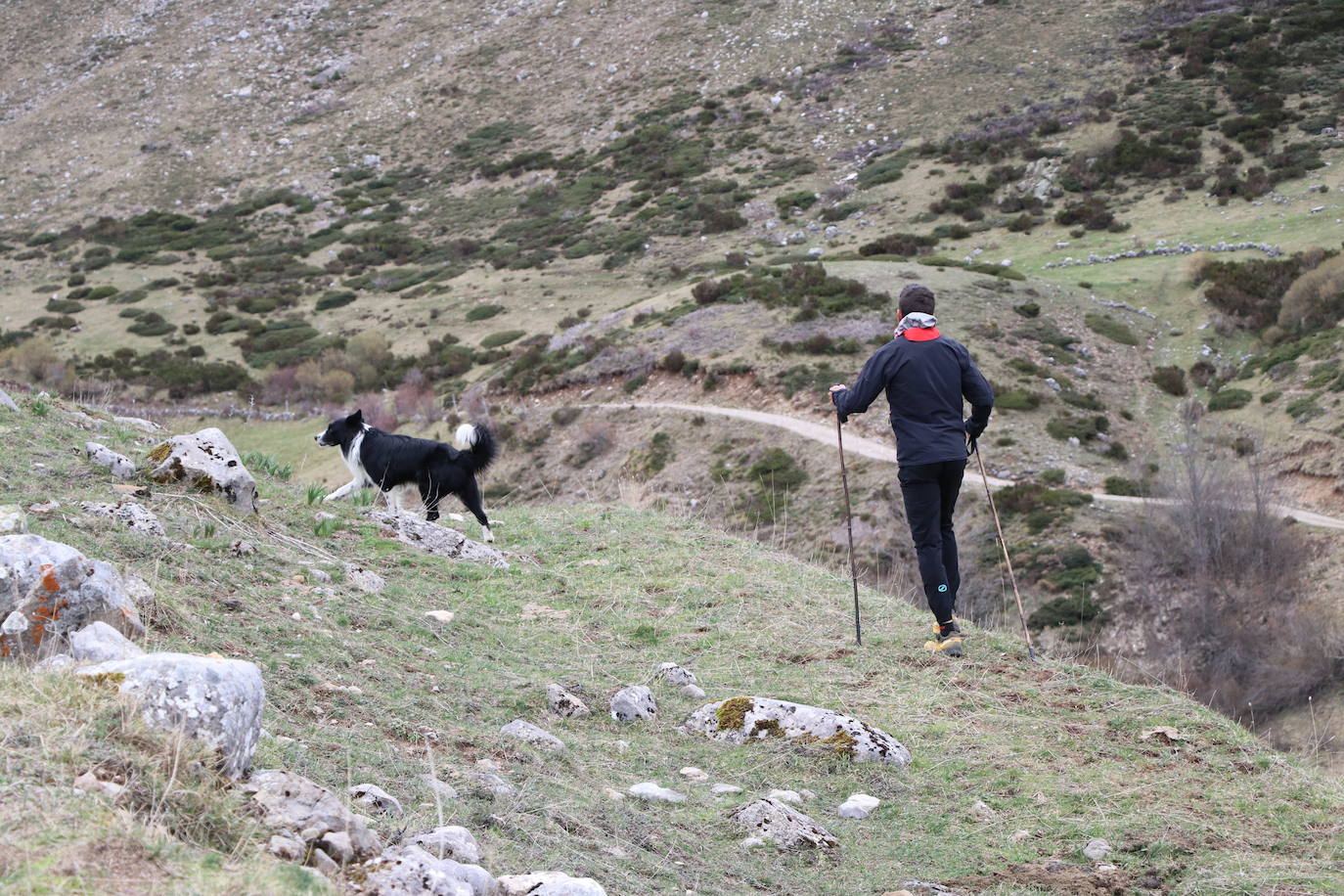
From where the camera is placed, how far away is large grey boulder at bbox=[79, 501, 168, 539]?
6.35m

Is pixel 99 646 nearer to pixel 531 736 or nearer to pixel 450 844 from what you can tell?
pixel 450 844

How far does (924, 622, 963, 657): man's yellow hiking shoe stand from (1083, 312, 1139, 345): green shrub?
2891 cm

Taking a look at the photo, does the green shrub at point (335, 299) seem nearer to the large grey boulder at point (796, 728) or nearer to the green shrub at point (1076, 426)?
the green shrub at point (1076, 426)

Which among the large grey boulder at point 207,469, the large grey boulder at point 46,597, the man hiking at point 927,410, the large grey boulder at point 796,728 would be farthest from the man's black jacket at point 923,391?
the large grey boulder at point 46,597

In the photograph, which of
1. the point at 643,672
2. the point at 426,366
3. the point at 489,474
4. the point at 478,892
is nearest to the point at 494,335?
the point at 426,366

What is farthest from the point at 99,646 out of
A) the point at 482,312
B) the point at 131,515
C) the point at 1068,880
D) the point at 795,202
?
the point at 795,202

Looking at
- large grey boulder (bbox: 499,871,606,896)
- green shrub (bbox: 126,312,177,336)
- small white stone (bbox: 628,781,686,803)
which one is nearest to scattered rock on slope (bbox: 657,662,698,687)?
small white stone (bbox: 628,781,686,803)

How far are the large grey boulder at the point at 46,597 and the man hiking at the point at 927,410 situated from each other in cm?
464

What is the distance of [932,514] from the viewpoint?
24.5 feet

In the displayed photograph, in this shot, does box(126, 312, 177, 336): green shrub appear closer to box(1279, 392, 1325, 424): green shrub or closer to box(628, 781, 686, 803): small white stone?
box(1279, 392, 1325, 424): green shrub

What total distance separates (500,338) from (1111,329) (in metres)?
21.8

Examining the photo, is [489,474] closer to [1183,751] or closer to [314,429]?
[314,429]

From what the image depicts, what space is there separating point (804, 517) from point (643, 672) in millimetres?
19987

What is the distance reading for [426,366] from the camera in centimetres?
4153
